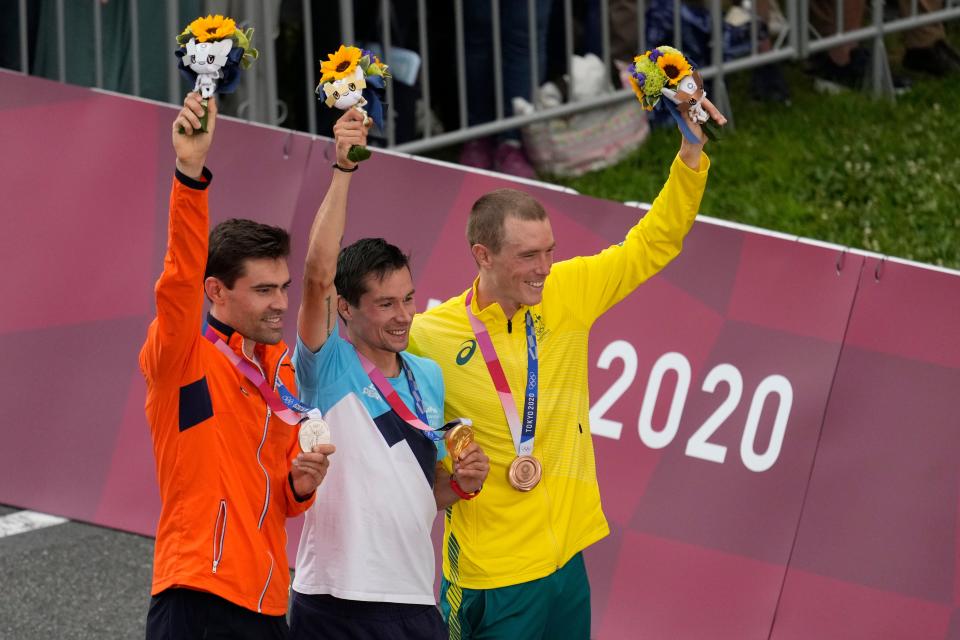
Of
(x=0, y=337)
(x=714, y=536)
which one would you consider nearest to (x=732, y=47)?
(x=714, y=536)

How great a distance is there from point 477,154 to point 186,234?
5.30 metres

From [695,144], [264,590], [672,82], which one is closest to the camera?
[264,590]

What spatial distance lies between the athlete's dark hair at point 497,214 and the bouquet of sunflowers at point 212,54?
3.39 feet

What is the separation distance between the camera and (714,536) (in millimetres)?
6859

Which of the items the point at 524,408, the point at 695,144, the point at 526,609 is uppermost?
the point at 695,144

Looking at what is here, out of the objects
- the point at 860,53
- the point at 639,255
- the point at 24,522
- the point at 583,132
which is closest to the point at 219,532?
the point at 639,255

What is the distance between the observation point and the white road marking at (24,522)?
764cm

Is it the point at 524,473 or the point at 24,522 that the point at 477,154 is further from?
the point at 524,473

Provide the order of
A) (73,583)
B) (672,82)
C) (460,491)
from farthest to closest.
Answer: (73,583) → (672,82) → (460,491)

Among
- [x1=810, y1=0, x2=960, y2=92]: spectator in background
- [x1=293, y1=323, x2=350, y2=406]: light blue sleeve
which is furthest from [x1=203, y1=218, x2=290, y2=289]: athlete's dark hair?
[x1=810, y1=0, x2=960, y2=92]: spectator in background

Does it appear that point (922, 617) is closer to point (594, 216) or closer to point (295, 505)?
point (594, 216)

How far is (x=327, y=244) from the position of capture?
15.9 ft

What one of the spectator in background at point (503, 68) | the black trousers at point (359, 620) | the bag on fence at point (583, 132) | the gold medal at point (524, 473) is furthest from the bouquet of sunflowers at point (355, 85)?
the bag on fence at point (583, 132)

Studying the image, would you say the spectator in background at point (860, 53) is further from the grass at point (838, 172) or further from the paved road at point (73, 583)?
the paved road at point (73, 583)
